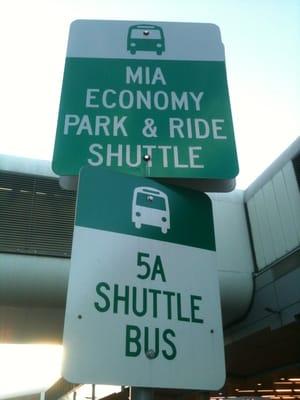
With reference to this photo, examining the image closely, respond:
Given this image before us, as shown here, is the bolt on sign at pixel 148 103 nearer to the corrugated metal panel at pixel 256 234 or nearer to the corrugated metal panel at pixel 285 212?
the corrugated metal panel at pixel 285 212

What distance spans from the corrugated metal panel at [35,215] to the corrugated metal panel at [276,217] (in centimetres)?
238

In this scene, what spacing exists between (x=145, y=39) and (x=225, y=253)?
153 inches

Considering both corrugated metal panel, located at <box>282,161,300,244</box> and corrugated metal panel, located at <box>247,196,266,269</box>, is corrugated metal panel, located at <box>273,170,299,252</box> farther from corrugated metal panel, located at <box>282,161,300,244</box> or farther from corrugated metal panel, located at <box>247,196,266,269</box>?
corrugated metal panel, located at <box>247,196,266,269</box>

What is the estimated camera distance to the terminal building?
4.79m

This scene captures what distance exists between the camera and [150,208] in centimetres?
143

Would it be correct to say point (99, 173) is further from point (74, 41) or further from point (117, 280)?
point (74, 41)

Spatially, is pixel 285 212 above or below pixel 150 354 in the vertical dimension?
above

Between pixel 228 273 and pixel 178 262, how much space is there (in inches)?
162

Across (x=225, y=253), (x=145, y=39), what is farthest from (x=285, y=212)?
(x=145, y=39)

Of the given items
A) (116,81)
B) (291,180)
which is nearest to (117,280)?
(116,81)

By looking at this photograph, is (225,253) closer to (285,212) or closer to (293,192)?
(285,212)

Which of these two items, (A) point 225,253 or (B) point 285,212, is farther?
(A) point 225,253

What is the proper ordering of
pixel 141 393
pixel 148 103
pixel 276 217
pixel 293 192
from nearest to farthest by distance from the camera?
1. pixel 141 393
2. pixel 148 103
3. pixel 293 192
4. pixel 276 217

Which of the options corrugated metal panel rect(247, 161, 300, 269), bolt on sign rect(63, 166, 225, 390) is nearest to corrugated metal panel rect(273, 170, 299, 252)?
corrugated metal panel rect(247, 161, 300, 269)
